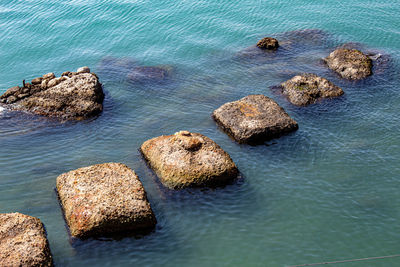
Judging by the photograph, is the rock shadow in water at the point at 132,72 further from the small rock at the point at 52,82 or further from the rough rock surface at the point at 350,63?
the rough rock surface at the point at 350,63

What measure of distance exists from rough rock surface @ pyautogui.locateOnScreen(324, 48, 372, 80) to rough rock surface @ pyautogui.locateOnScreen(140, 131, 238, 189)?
13.2m

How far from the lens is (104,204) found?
14.4 meters

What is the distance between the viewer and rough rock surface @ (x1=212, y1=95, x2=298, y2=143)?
769 inches

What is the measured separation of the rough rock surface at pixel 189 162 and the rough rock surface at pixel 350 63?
13203mm

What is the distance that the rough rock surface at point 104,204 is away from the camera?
14.0m

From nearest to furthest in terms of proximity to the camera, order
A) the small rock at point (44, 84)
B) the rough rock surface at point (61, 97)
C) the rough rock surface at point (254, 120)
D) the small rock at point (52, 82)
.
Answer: the rough rock surface at point (254, 120), the rough rock surface at point (61, 97), the small rock at point (52, 82), the small rock at point (44, 84)

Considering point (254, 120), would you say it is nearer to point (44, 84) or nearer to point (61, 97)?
point (61, 97)

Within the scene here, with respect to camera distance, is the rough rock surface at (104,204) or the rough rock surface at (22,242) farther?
the rough rock surface at (104,204)

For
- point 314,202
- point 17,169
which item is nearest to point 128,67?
point 17,169

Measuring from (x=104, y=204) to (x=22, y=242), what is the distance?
9.96 ft

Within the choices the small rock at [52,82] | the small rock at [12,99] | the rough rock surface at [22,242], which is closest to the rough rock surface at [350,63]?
the small rock at [52,82]

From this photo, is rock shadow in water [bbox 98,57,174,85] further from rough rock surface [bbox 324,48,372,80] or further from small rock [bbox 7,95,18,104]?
rough rock surface [bbox 324,48,372,80]

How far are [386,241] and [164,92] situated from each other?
15858 mm

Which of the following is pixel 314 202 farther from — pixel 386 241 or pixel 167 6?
pixel 167 6
